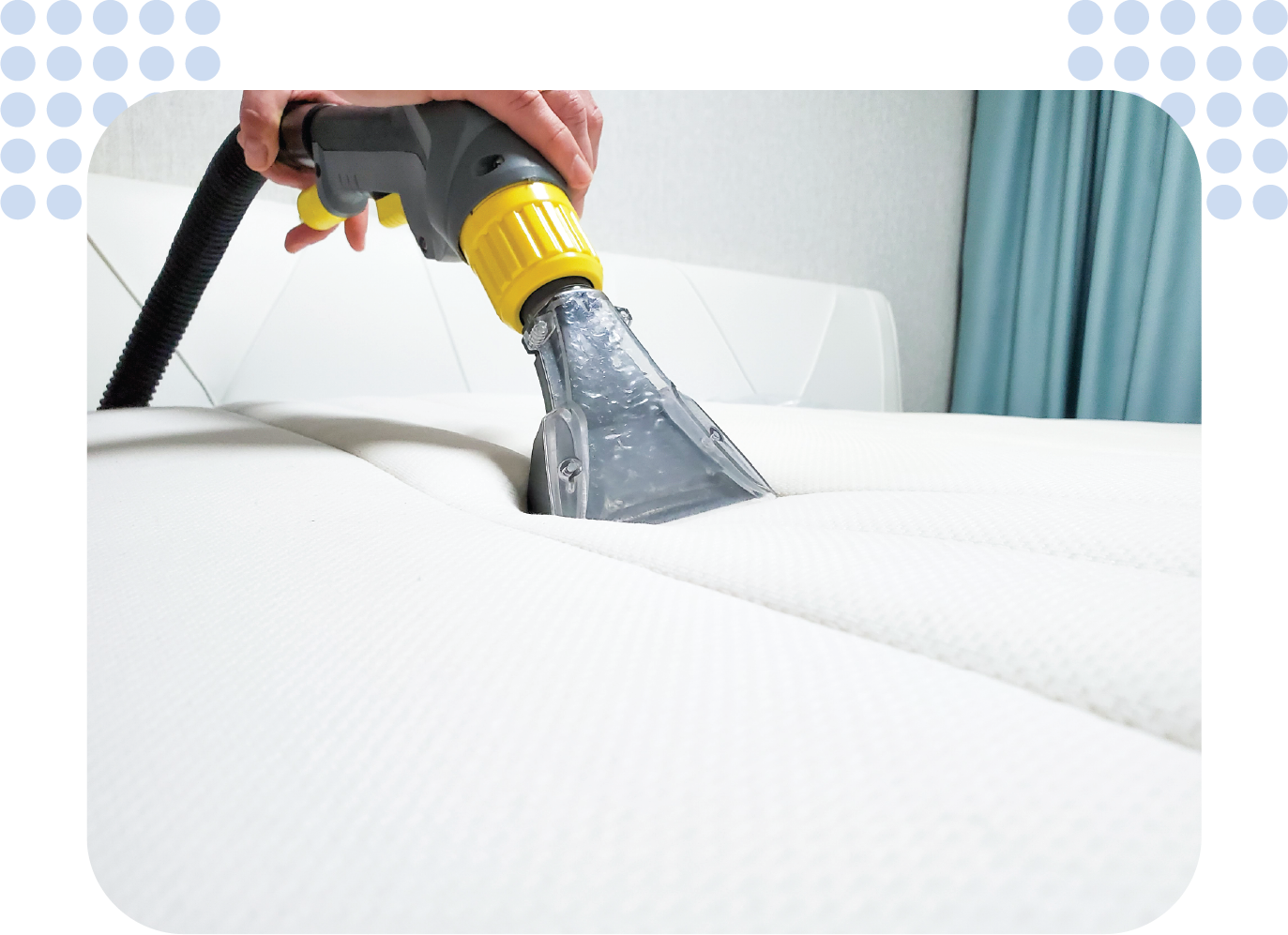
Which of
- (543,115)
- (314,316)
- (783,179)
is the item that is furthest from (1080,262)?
(543,115)

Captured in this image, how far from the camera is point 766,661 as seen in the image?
0.60ft

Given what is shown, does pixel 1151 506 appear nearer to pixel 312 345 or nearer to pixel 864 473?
pixel 864 473

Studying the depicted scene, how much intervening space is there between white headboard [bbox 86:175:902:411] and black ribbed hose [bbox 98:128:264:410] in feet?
0.26

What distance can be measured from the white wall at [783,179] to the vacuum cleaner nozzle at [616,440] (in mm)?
1001

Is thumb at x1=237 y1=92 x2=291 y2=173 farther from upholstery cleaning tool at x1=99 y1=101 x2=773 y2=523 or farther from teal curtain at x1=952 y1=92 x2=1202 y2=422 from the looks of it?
teal curtain at x1=952 y1=92 x2=1202 y2=422

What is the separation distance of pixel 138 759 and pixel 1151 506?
1.17ft

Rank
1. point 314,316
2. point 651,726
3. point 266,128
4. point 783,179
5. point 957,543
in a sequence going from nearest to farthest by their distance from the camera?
point 651,726
point 957,543
point 266,128
point 314,316
point 783,179

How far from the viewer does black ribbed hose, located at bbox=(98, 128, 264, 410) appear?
2.56ft

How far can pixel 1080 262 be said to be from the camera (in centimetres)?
226

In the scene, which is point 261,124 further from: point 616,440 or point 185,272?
point 616,440

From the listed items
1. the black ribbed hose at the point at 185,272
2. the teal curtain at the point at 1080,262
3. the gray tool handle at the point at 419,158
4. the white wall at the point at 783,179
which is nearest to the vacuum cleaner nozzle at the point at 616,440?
the gray tool handle at the point at 419,158

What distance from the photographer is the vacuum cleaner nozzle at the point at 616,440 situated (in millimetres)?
409

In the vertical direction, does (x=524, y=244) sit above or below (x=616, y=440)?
above

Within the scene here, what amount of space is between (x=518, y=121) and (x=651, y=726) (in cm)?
45
